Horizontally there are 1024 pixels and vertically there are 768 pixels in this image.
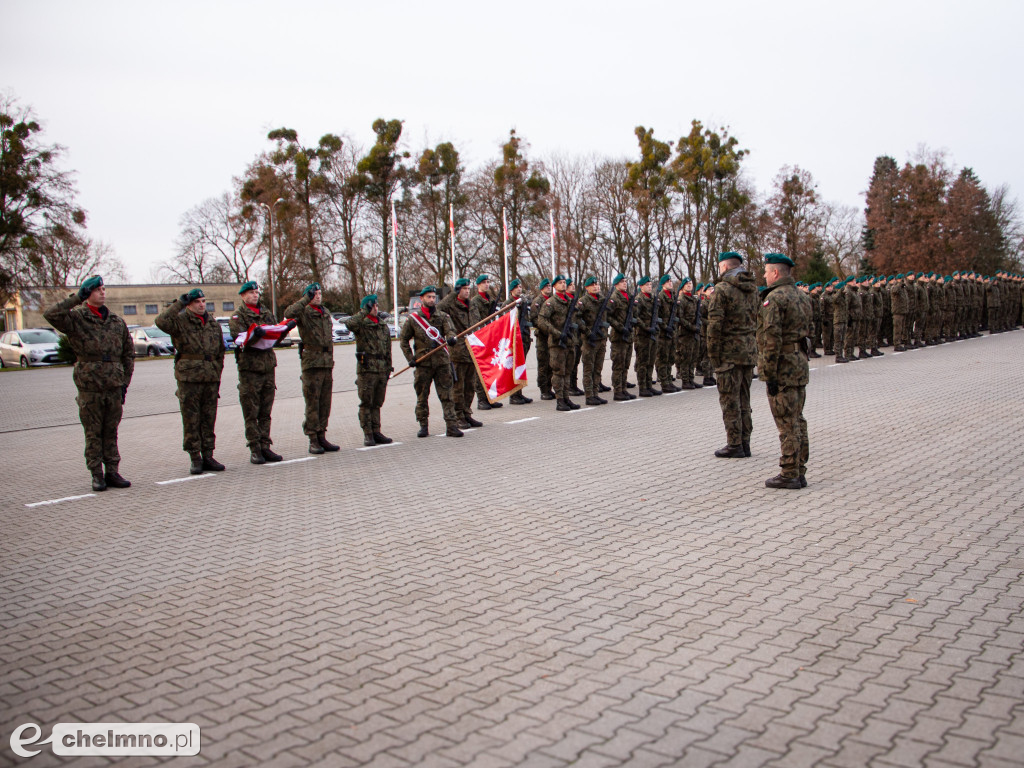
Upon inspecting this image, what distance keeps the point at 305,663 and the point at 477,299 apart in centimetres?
1019

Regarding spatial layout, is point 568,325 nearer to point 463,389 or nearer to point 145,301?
point 463,389

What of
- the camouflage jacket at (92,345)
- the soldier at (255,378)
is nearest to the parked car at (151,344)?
the soldier at (255,378)

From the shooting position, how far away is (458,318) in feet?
42.6

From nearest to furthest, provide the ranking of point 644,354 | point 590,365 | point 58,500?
point 58,500 < point 590,365 < point 644,354

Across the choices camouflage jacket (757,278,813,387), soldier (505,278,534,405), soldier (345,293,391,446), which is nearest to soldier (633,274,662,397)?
soldier (505,278,534,405)

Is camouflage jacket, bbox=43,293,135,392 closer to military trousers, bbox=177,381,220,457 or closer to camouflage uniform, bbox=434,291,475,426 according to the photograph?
military trousers, bbox=177,381,220,457

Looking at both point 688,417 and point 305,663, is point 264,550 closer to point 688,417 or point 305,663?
point 305,663

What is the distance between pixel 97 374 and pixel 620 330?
8.81m

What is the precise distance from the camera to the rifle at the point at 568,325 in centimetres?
1421

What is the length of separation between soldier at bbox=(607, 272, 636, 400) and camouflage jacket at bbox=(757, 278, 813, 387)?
7158mm

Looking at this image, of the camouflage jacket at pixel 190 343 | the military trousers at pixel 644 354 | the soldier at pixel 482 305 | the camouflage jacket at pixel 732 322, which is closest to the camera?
the camouflage jacket at pixel 732 322

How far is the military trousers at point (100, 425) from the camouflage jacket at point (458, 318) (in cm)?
530

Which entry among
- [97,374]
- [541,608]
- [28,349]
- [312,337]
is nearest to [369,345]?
[312,337]

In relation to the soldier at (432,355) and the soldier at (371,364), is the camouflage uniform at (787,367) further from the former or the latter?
the soldier at (371,364)
